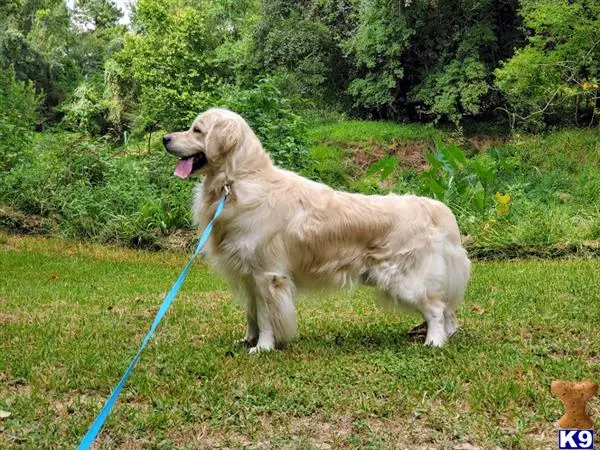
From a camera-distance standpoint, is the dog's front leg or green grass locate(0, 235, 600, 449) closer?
green grass locate(0, 235, 600, 449)

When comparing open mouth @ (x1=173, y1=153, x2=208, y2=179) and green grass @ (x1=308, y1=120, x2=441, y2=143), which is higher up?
open mouth @ (x1=173, y1=153, x2=208, y2=179)

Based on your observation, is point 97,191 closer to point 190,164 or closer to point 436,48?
point 190,164

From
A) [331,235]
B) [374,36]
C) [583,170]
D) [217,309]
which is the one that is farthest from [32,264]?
[374,36]

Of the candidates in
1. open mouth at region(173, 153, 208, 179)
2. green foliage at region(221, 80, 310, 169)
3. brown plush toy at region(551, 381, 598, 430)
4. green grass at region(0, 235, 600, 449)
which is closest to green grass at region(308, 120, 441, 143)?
green foliage at region(221, 80, 310, 169)

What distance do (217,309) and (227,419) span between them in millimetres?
3173

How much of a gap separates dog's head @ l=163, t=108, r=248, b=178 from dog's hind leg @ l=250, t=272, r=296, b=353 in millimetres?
935

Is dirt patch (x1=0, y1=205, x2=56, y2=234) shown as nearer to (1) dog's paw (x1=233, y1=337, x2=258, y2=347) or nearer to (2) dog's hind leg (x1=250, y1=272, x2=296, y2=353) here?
(1) dog's paw (x1=233, y1=337, x2=258, y2=347)

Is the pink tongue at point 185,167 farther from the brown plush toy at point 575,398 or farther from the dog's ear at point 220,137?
the brown plush toy at point 575,398

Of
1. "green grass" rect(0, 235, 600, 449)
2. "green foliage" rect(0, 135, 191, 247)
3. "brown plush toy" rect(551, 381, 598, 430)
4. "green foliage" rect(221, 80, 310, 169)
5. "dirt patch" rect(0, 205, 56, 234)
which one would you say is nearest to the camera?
"brown plush toy" rect(551, 381, 598, 430)

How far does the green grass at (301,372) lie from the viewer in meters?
3.36

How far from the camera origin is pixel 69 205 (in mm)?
11297

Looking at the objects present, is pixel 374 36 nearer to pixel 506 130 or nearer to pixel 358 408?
pixel 506 130

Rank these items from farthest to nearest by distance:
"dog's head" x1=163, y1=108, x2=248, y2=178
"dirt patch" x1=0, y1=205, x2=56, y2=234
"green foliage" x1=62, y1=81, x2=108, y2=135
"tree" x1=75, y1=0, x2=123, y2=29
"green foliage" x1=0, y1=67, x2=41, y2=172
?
1. "tree" x1=75, y1=0, x2=123, y2=29
2. "green foliage" x1=62, y1=81, x2=108, y2=135
3. "green foliage" x1=0, y1=67, x2=41, y2=172
4. "dirt patch" x1=0, y1=205, x2=56, y2=234
5. "dog's head" x1=163, y1=108, x2=248, y2=178

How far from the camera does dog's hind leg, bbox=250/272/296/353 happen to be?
4.85 m
